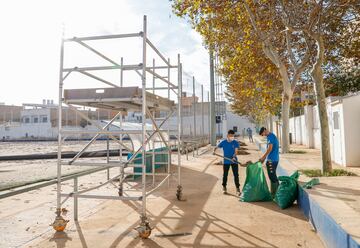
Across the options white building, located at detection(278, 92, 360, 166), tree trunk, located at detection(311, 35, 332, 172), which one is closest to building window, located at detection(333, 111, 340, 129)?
white building, located at detection(278, 92, 360, 166)

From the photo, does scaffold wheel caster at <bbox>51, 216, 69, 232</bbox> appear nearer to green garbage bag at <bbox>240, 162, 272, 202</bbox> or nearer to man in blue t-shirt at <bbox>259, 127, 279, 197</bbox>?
green garbage bag at <bbox>240, 162, 272, 202</bbox>

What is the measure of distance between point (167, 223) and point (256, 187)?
2428 mm

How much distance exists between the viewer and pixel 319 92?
844cm

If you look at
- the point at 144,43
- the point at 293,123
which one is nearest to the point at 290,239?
the point at 144,43

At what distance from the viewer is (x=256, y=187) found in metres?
6.74

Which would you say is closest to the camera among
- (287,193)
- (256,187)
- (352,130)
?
(287,193)

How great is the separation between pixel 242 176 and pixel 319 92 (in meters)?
4.06

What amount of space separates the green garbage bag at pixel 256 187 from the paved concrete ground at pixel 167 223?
0.67ft

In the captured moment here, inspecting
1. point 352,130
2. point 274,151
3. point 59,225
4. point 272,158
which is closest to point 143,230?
point 59,225

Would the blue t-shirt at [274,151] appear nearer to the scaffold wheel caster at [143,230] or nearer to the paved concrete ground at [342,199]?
the paved concrete ground at [342,199]

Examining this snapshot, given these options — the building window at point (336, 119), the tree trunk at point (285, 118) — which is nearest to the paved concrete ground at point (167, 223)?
the building window at point (336, 119)

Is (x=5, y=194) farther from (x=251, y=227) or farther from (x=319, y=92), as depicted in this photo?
(x=319, y=92)

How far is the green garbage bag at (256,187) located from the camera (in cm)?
671

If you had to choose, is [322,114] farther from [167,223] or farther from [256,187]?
[167,223]
